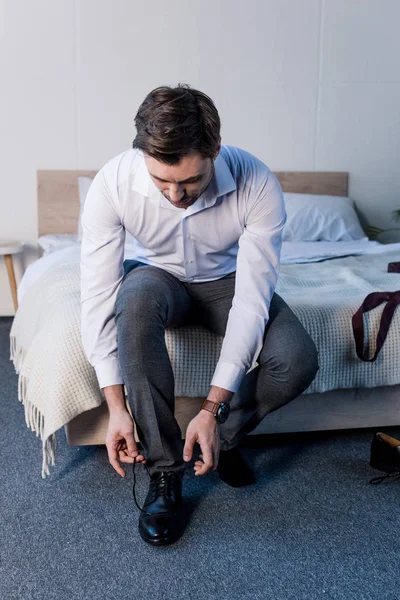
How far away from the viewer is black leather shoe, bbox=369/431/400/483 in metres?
1.78

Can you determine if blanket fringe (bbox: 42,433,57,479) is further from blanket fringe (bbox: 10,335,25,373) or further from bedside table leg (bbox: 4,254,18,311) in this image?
bedside table leg (bbox: 4,254,18,311)

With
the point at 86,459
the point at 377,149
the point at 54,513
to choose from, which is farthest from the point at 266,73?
the point at 54,513

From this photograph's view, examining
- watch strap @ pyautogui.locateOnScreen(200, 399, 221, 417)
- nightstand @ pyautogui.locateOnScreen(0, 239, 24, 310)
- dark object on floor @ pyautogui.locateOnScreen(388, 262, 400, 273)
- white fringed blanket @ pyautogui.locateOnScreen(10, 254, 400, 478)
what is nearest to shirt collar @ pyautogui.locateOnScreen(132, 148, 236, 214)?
white fringed blanket @ pyautogui.locateOnScreen(10, 254, 400, 478)

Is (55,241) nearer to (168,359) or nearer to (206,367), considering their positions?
(206,367)

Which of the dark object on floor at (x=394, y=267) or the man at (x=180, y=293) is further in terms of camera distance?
the dark object on floor at (x=394, y=267)

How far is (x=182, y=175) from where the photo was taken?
4.58 ft

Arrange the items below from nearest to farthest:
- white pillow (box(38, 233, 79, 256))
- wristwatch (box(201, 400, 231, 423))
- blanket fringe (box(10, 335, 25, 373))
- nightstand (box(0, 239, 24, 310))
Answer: wristwatch (box(201, 400, 231, 423)) < blanket fringe (box(10, 335, 25, 373)) < white pillow (box(38, 233, 79, 256)) < nightstand (box(0, 239, 24, 310))

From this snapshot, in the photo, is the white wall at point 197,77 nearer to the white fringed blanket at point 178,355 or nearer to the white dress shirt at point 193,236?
the white fringed blanket at point 178,355

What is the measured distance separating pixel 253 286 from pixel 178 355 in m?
0.31

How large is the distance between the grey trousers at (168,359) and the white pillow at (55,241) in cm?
158

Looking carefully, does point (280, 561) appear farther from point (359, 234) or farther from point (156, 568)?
point (359, 234)

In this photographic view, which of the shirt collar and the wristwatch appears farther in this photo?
the shirt collar

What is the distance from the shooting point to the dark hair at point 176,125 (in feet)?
4.45

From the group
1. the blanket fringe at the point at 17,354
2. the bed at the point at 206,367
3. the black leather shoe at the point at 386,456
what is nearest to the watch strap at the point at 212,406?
the bed at the point at 206,367
